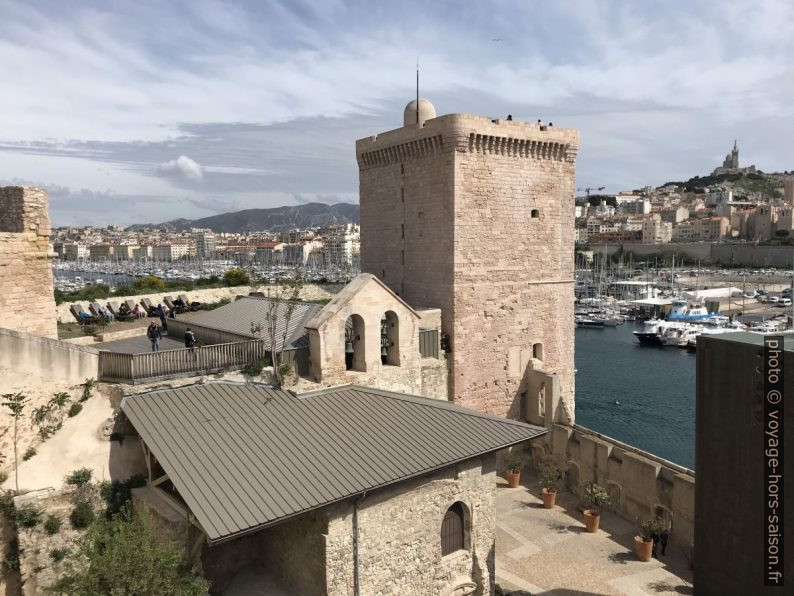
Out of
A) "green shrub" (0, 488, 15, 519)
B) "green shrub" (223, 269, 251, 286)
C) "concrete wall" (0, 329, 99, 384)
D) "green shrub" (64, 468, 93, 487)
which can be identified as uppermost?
"green shrub" (223, 269, 251, 286)

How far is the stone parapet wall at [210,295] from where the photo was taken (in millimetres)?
28703

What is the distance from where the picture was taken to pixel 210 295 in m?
35.8

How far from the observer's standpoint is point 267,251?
176 metres

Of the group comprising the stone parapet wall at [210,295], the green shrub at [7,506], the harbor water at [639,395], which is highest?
the stone parapet wall at [210,295]

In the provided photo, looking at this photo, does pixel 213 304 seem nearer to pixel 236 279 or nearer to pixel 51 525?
pixel 236 279

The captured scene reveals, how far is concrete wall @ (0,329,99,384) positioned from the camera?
1296 centimetres

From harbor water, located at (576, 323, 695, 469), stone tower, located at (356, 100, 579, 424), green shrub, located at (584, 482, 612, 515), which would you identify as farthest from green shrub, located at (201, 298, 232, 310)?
harbor water, located at (576, 323, 695, 469)

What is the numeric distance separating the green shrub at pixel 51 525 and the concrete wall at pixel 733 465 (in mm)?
13796

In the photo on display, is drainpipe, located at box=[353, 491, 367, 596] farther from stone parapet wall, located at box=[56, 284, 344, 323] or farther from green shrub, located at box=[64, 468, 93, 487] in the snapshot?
stone parapet wall, located at box=[56, 284, 344, 323]

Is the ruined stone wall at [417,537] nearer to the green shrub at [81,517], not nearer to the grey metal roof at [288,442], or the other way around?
the grey metal roof at [288,442]

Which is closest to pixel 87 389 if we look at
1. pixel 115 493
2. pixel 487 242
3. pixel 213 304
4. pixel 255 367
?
pixel 115 493

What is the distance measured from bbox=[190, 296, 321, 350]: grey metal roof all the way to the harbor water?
85.0 feet

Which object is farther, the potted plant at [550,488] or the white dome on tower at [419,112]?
the white dome on tower at [419,112]

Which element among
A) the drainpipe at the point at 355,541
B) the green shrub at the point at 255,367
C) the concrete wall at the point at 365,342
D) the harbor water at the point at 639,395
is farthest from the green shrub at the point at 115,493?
the harbor water at the point at 639,395
